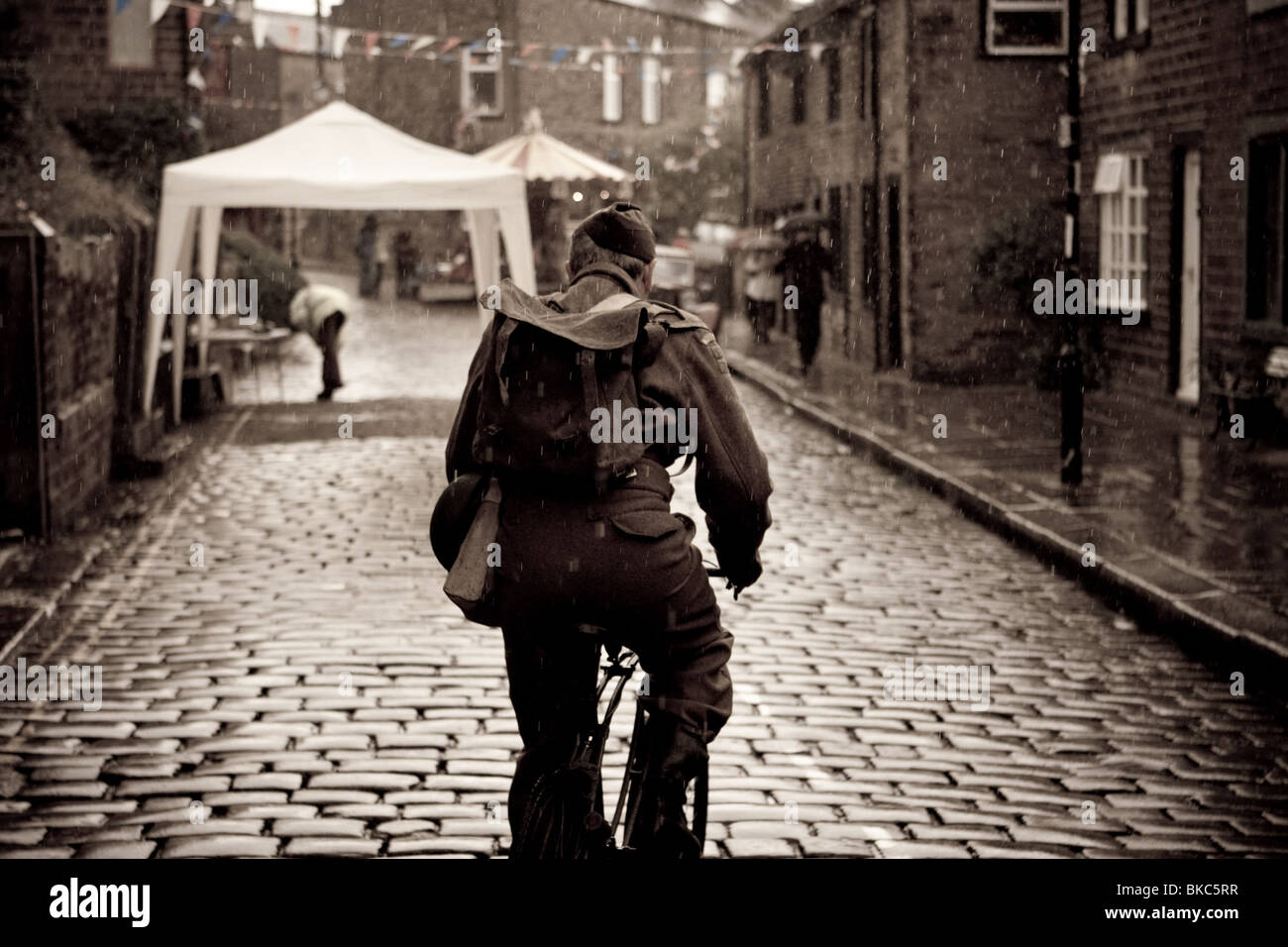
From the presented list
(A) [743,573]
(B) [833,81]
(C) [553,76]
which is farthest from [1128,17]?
(C) [553,76]

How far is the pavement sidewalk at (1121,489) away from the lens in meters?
9.16

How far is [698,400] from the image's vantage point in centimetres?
412

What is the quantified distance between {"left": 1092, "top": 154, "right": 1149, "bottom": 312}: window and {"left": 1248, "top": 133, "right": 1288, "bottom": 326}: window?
3.15 meters

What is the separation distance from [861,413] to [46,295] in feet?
31.7

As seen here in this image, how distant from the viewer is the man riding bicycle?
13.2 ft

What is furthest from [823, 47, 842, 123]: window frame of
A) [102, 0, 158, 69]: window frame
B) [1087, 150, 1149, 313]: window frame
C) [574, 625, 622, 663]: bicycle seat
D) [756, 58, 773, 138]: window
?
[574, 625, 622, 663]: bicycle seat

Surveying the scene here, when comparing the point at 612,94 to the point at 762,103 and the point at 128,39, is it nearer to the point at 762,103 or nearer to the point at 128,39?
the point at 762,103

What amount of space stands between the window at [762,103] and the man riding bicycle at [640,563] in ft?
116

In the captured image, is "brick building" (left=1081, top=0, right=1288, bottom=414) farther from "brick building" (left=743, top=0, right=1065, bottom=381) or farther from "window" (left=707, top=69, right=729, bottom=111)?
"window" (left=707, top=69, right=729, bottom=111)

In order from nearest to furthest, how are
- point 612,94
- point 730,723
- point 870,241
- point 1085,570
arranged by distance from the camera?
point 730,723
point 1085,570
point 870,241
point 612,94

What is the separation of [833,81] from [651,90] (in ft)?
88.8

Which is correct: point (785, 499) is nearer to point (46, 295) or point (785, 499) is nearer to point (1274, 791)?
point (46, 295)

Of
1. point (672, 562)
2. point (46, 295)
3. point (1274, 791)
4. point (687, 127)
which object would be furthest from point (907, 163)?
point (687, 127)
